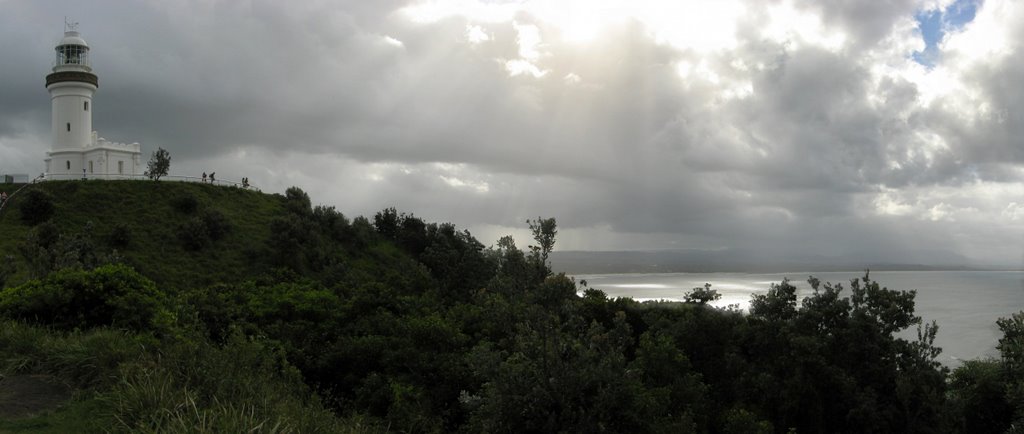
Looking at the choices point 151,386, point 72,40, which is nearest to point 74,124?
point 72,40

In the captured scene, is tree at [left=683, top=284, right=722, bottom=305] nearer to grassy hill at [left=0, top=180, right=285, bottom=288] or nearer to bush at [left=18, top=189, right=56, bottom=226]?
grassy hill at [left=0, top=180, right=285, bottom=288]

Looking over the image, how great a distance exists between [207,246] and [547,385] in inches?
1699

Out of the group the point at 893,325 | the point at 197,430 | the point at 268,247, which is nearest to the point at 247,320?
the point at 197,430

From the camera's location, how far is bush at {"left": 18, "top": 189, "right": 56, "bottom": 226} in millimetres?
45344

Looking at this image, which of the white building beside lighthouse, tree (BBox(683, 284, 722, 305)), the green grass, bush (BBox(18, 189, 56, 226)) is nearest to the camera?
the green grass

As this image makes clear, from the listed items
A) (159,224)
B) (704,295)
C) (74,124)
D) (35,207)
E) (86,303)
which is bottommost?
(704,295)

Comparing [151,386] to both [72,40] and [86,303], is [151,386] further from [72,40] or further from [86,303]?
[72,40]

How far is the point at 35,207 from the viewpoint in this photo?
149ft

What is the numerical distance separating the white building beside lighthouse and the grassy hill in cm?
481

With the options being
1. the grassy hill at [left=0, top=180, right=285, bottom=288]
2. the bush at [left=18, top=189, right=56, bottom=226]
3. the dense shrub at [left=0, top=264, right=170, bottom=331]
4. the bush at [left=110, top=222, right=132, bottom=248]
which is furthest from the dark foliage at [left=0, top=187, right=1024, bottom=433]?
the bush at [left=18, top=189, right=56, bottom=226]

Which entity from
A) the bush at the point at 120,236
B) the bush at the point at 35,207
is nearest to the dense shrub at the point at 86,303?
the bush at the point at 120,236

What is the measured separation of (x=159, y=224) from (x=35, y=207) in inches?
314

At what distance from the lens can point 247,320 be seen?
21.1m

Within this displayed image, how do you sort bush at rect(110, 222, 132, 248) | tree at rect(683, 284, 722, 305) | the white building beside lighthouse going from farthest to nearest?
the white building beside lighthouse < bush at rect(110, 222, 132, 248) < tree at rect(683, 284, 722, 305)
